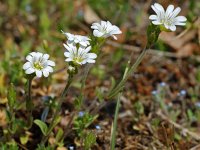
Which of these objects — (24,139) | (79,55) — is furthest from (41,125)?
(79,55)

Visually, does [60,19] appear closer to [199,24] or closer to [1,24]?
[1,24]

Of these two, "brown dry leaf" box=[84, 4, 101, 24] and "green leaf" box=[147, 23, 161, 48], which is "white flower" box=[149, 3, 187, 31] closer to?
"green leaf" box=[147, 23, 161, 48]

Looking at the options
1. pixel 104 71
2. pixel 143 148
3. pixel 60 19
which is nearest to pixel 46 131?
pixel 143 148

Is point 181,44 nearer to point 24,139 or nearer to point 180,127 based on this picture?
point 180,127

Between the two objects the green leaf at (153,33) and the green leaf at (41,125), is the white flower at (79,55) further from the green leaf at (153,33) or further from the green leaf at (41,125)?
the green leaf at (41,125)

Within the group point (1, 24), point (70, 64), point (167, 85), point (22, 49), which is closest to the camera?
point (70, 64)

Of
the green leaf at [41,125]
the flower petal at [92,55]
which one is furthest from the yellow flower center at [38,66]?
the green leaf at [41,125]

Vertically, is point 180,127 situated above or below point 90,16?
below
